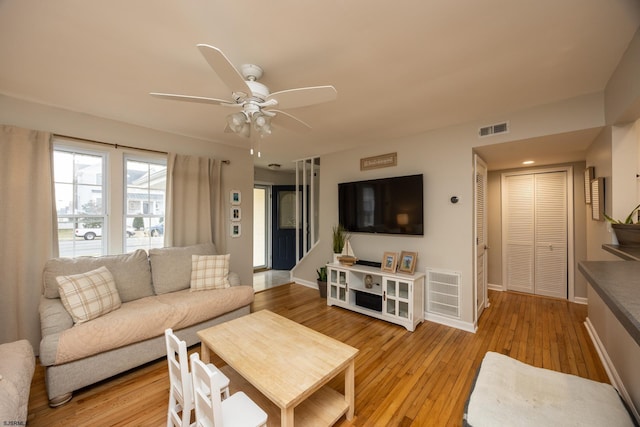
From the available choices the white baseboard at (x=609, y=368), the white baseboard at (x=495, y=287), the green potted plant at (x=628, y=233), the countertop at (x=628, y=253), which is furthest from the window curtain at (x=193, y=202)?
the white baseboard at (x=495, y=287)

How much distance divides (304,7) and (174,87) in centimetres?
140

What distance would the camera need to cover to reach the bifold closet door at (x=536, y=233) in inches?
149

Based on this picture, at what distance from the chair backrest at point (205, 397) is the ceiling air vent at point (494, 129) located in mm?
3280

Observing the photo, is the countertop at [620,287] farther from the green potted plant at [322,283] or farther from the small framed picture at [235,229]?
the small framed picture at [235,229]

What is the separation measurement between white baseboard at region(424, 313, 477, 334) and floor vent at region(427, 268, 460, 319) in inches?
1.8

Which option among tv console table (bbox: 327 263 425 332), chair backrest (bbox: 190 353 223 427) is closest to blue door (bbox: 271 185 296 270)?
tv console table (bbox: 327 263 425 332)

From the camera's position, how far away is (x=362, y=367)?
2.21 m

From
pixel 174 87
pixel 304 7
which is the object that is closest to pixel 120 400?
pixel 174 87

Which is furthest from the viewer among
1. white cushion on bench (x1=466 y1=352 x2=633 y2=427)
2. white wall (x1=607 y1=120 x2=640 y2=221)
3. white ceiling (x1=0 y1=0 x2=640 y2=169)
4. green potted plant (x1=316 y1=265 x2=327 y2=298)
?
green potted plant (x1=316 y1=265 x2=327 y2=298)

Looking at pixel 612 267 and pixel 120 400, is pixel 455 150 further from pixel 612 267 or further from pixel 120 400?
pixel 120 400

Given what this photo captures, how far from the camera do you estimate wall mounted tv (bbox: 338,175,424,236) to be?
3.24 m

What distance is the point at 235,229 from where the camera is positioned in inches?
157

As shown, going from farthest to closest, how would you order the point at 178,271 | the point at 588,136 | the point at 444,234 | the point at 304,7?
the point at 444,234 → the point at 178,271 → the point at 588,136 → the point at 304,7

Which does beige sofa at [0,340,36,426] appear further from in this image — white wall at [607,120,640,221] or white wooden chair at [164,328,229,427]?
white wall at [607,120,640,221]
